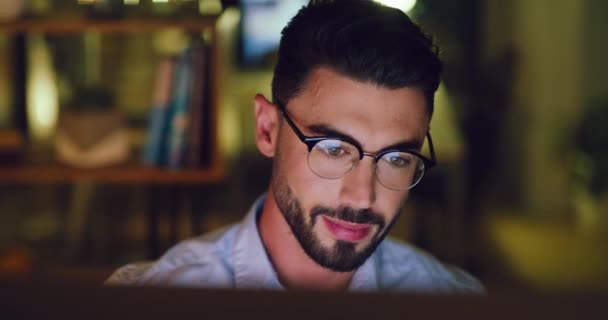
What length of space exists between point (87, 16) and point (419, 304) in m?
1.73

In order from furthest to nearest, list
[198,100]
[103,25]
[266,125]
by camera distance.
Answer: [103,25] < [198,100] < [266,125]

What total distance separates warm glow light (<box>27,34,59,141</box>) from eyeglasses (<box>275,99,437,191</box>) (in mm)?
1365

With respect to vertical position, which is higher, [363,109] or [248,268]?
[363,109]

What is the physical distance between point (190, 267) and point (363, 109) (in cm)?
33

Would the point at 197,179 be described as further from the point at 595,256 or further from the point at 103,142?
the point at 595,256

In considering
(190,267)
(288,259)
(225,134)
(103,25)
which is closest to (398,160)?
(288,259)

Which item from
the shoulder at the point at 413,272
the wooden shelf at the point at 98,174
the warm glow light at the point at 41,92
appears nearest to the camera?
the shoulder at the point at 413,272

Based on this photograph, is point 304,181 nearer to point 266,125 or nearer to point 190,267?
point 266,125

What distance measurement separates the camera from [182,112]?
1.84 metres

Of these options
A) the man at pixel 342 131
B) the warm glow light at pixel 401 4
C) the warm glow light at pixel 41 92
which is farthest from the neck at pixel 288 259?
the warm glow light at pixel 41 92

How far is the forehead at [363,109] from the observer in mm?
851

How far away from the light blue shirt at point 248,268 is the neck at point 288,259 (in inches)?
0.6

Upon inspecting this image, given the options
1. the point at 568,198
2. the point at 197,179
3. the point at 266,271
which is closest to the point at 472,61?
the point at 568,198

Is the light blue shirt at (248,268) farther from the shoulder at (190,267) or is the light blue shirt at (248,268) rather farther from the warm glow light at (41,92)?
the warm glow light at (41,92)
